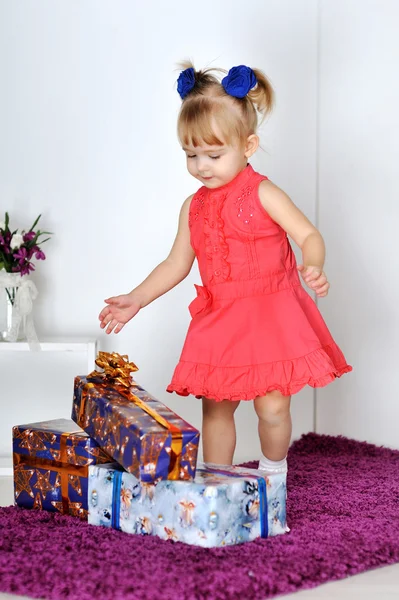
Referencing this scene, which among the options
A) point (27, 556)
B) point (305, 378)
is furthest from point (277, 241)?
point (27, 556)

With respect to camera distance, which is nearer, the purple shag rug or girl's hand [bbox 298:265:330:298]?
the purple shag rug

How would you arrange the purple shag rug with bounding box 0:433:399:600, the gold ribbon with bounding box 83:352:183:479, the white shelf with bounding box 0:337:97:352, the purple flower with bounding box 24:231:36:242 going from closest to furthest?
the purple shag rug with bounding box 0:433:399:600
the gold ribbon with bounding box 83:352:183:479
the white shelf with bounding box 0:337:97:352
the purple flower with bounding box 24:231:36:242

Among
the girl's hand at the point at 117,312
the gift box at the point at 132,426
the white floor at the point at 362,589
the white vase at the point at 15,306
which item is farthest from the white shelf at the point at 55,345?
the white floor at the point at 362,589

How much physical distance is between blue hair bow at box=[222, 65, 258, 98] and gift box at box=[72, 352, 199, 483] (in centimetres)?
58

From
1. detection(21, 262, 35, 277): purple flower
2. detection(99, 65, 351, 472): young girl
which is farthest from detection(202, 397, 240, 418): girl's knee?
detection(21, 262, 35, 277): purple flower

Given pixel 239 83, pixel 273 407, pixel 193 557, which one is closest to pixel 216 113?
pixel 239 83

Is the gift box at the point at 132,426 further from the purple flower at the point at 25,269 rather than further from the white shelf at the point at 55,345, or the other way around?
the purple flower at the point at 25,269

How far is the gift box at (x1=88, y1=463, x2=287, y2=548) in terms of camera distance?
4.25ft

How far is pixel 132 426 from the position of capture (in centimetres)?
134

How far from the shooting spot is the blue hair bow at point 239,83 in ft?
5.47

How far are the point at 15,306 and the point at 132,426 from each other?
0.90 m

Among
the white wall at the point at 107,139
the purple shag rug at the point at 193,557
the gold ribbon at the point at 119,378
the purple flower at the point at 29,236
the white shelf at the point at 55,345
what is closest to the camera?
the purple shag rug at the point at 193,557

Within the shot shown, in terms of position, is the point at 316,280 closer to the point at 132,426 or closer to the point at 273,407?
the point at 273,407

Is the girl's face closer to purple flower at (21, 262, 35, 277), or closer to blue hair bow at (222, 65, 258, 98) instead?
blue hair bow at (222, 65, 258, 98)
